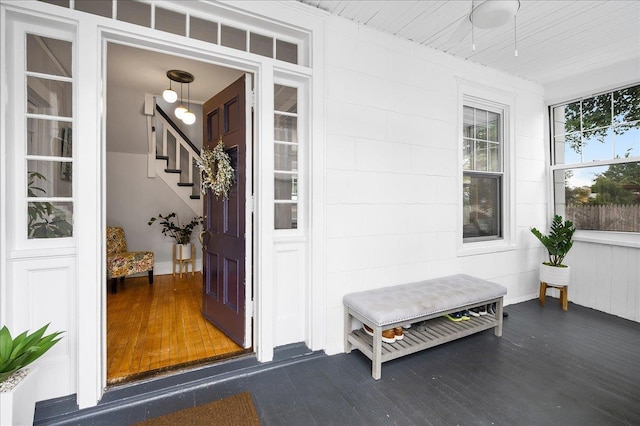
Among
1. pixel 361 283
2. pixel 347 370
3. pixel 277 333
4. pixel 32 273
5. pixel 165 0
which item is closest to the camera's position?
pixel 32 273

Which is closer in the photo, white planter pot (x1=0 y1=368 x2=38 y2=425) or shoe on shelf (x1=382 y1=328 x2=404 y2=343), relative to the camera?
white planter pot (x1=0 y1=368 x2=38 y2=425)

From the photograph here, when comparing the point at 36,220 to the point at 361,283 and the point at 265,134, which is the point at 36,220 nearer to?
the point at 265,134

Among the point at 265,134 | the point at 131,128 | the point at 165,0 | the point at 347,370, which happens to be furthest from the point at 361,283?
the point at 131,128

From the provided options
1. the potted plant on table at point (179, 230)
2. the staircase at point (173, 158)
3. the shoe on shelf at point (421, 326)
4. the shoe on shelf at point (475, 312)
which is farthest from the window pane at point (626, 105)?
the potted plant on table at point (179, 230)

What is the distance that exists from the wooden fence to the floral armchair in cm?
593

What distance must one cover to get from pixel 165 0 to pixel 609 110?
4598 millimetres

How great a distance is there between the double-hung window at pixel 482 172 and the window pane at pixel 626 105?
3.69 ft

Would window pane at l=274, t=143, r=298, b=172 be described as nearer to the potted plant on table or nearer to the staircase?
the staircase

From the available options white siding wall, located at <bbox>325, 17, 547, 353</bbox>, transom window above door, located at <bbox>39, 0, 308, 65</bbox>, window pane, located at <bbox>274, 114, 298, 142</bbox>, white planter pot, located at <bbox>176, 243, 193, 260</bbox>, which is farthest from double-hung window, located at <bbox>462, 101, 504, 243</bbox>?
white planter pot, located at <bbox>176, 243, 193, 260</bbox>

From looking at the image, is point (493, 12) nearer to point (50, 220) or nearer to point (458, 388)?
point (458, 388)

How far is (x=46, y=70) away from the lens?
1.72m

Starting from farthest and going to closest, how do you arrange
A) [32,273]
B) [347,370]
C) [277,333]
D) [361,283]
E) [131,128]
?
[131,128], [361,283], [277,333], [347,370], [32,273]

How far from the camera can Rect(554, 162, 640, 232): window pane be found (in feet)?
10.3

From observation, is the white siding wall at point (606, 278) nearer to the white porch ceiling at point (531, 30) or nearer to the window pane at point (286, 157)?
the white porch ceiling at point (531, 30)
